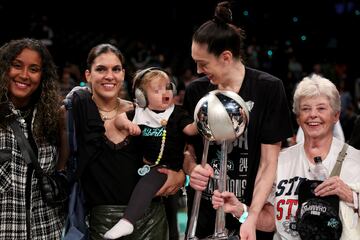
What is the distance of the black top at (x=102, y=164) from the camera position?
3049 millimetres

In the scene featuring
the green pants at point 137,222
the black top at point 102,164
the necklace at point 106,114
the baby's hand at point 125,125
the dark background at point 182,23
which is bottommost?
the green pants at point 137,222

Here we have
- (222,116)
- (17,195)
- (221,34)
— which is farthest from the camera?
(17,195)

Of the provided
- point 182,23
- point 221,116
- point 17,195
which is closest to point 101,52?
point 17,195

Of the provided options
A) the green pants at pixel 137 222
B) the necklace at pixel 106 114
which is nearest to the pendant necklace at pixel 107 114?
the necklace at pixel 106 114

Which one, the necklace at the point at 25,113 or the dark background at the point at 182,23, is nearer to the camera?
the necklace at the point at 25,113


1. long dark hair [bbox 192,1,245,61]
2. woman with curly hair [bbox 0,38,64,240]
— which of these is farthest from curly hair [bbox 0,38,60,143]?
long dark hair [bbox 192,1,245,61]

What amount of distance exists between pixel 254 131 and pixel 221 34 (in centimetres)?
50

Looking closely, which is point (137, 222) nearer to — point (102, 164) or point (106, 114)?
point (102, 164)

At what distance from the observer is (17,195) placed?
2.86 meters

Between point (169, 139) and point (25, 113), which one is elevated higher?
point (25, 113)

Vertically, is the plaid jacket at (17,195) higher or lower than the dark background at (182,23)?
lower

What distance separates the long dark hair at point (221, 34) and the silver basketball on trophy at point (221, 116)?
0.50m

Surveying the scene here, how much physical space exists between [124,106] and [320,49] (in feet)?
37.1

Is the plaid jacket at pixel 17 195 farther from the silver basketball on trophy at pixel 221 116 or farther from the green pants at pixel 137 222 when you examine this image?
the silver basketball on trophy at pixel 221 116
